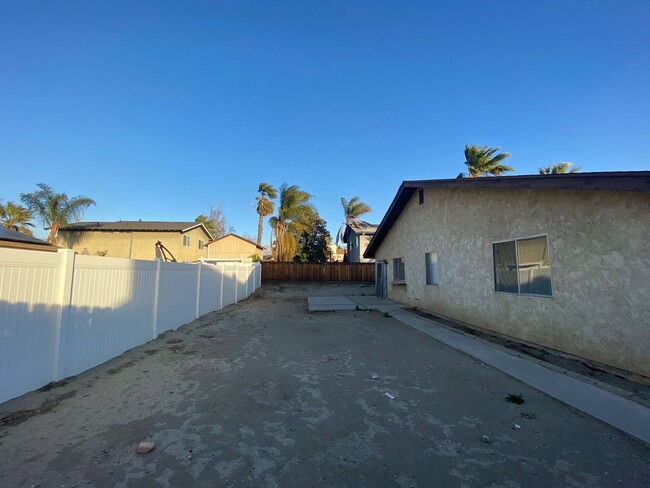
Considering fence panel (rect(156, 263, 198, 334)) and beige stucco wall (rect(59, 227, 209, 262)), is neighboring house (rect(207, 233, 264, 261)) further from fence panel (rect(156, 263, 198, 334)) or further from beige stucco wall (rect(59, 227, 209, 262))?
fence panel (rect(156, 263, 198, 334))

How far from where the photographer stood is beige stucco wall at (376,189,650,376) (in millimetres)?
4770

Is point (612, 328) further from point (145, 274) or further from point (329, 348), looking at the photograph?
point (145, 274)

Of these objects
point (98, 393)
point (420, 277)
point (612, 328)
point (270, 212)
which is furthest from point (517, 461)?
point (270, 212)

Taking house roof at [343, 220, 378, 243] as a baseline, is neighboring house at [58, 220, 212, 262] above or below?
below

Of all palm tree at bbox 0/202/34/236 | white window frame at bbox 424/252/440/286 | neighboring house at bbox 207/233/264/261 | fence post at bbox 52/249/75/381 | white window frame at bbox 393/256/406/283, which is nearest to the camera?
fence post at bbox 52/249/75/381

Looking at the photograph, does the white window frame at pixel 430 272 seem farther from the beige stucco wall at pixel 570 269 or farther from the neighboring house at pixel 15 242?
the neighboring house at pixel 15 242

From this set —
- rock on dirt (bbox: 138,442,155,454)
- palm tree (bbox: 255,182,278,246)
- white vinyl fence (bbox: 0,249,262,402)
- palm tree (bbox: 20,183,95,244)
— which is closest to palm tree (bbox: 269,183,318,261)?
palm tree (bbox: 255,182,278,246)

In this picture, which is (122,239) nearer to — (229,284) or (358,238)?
(229,284)

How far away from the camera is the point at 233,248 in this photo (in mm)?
33125

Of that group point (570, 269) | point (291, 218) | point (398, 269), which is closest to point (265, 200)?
A: point (291, 218)

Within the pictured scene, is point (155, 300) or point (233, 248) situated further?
point (233, 248)

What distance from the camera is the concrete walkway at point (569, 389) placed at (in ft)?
11.4

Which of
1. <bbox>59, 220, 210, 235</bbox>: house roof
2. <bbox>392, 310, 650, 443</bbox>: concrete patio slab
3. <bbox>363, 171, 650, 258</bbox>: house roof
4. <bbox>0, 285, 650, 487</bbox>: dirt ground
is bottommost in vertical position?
<bbox>0, 285, 650, 487</bbox>: dirt ground

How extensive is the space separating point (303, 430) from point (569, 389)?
3.70m
